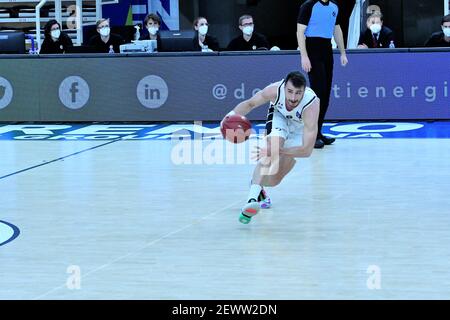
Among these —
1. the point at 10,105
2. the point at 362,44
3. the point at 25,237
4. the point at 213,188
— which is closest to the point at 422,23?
the point at 362,44

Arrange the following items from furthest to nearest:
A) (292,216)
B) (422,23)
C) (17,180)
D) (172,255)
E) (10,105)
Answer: (422,23)
(10,105)
(17,180)
(292,216)
(172,255)

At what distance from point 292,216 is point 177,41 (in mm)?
8431

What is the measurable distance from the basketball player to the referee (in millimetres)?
3692

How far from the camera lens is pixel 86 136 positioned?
16.0 m

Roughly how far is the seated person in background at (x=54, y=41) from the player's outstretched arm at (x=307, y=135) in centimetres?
1002

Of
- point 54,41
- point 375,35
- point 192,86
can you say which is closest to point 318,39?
point 192,86

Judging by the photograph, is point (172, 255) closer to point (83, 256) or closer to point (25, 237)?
point (83, 256)

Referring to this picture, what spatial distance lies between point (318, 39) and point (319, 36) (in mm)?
39

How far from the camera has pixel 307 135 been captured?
9320 millimetres

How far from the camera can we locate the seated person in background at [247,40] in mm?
18139

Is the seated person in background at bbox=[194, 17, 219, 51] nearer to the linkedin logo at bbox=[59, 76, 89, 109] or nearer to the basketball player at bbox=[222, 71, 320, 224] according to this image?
the linkedin logo at bbox=[59, 76, 89, 109]

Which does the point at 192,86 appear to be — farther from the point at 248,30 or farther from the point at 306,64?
the point at 306,64

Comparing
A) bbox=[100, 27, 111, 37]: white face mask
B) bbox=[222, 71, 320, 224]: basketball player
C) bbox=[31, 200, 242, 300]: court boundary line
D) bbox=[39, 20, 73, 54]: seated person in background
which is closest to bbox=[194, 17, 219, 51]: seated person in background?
bbox=[100, 27, 111, 37]: white face mask

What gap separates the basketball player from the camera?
9.05m
